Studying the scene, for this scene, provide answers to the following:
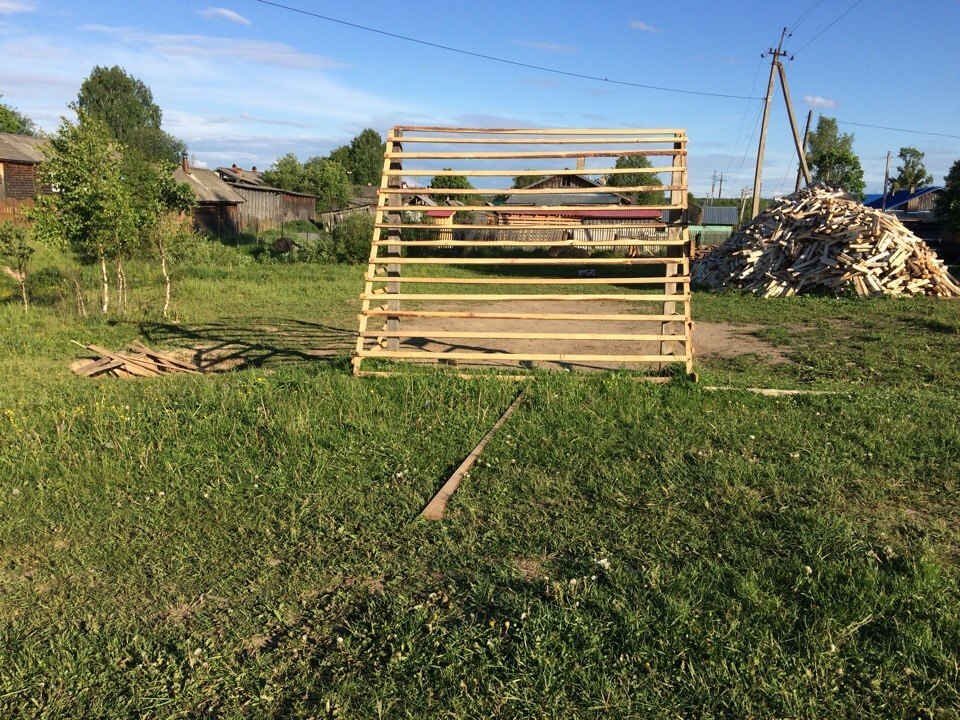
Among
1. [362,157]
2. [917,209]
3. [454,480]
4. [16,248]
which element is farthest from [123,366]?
[362,157]

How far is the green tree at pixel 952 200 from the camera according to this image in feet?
145

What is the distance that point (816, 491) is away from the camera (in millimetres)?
4711

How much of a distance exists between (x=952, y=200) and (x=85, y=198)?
156 feet

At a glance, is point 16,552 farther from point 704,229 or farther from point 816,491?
point 704,229

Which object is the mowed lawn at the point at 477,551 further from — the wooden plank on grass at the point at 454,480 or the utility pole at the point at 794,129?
the utility pole at the point at 794,129

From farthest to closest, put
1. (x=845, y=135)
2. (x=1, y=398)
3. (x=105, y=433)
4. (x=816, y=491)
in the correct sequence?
(x=845, y=135) < (x=1, y=398) < (x=105, y=433) < (x=816, y=491)

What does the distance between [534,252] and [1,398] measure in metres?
31.6

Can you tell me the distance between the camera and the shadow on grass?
1046 cm

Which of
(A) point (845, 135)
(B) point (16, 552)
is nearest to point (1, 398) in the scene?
(B) point (16, 552)

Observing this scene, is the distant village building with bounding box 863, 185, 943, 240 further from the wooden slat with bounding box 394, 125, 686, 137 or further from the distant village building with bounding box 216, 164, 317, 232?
the wooden slat with bounding box 394, 125, 686, 137

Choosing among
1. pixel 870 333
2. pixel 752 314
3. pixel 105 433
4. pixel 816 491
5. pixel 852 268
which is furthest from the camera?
pixel 852 268

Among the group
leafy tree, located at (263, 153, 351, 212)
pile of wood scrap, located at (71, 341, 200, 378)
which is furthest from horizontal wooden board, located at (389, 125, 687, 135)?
leafy tree, located at (263, 153, 351, 212)

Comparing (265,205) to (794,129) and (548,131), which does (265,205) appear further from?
(548,131)

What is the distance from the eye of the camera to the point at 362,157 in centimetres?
→ 10706
